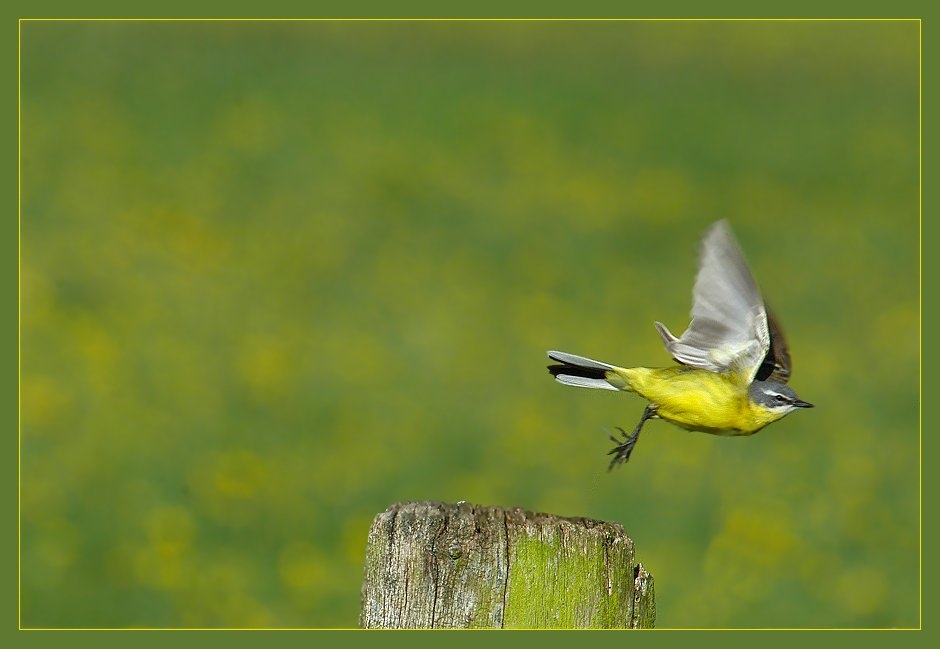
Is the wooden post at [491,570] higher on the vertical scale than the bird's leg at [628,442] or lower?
lower

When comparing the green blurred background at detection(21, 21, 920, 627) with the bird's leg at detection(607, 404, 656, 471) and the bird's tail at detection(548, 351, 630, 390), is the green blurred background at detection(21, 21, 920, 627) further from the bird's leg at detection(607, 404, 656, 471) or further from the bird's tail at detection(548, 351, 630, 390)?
the bird's tail at detection(548, 351, 630, 390)

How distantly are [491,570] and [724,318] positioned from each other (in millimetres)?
2578

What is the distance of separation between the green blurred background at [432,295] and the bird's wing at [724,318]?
2802mm

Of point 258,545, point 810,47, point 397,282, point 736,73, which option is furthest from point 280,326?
point 810,47

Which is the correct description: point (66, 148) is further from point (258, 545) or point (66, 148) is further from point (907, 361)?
point (907, 361)

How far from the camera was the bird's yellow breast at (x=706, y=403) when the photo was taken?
20.9 feet

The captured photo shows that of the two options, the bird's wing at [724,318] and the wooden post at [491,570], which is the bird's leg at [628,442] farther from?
the wooden post at [491,570]

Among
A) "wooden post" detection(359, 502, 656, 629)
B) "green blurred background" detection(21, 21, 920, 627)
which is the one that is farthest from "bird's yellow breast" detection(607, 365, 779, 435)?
"green blurred background" detection(21, 21, 920, 627)

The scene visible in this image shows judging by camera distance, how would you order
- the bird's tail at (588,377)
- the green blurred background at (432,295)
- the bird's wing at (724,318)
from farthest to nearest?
1. the green blurred background at (432,295)
2. the bird's tail at (588,377)
3. the bird's wing at (724,318)

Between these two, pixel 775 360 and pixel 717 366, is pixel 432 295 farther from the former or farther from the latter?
pixel 717 366

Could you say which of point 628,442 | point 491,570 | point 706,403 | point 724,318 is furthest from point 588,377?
point 491,570

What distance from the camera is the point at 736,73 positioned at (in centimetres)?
2269

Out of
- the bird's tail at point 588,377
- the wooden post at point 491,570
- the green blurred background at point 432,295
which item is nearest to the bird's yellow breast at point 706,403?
the bird's tail at point 588,377

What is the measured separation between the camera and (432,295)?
45.7ft
